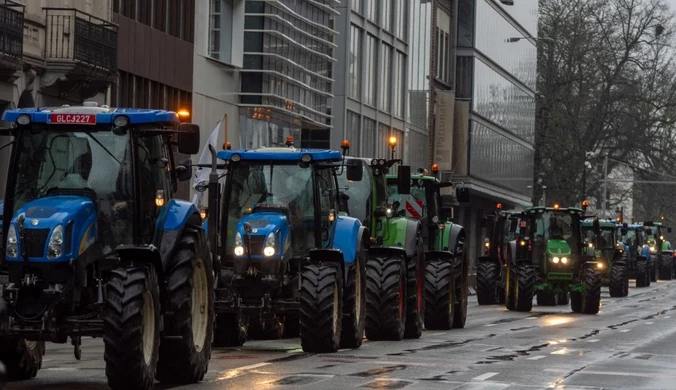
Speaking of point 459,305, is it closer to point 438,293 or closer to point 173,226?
point 438,293

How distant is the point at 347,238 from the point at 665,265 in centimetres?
6489

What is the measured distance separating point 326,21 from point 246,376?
37764mm

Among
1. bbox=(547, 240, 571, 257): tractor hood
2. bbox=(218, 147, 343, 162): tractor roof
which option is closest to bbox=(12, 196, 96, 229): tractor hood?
bbox=(218, 147, 343, 162): tractor roof

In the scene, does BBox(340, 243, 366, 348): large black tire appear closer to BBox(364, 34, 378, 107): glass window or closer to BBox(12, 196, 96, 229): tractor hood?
BBox(12, 196, 96, 229): tractor hood

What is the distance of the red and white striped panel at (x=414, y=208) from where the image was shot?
29.3 meters

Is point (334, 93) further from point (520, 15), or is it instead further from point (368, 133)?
point (520, 15)

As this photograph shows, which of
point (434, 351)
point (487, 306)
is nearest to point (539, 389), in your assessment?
point (434, 351)

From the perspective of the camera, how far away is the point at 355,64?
59.2 meters

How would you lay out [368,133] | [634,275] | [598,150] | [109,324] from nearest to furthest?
[109,324] < [368,133] < [634,275] < [598,150]

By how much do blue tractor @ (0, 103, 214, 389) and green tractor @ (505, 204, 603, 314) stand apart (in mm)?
23997

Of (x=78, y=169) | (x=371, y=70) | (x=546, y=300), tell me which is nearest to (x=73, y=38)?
(x=546, y=300)

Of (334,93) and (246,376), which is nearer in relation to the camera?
(246,376)

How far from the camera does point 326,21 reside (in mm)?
53875

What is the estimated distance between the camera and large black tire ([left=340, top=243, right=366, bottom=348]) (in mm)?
21312
